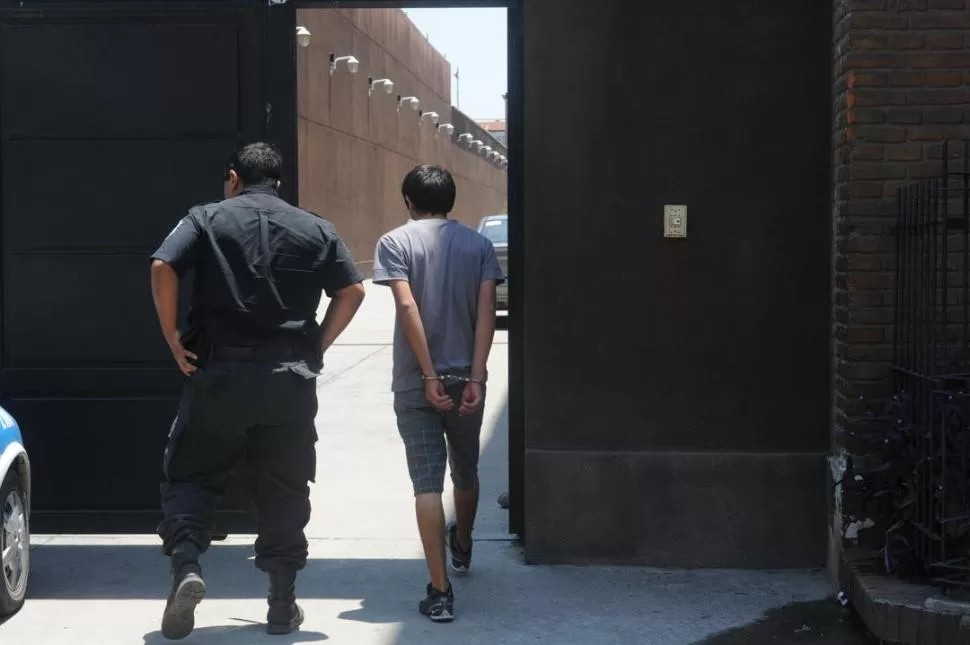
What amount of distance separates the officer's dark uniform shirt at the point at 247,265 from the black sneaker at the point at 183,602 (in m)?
0.88

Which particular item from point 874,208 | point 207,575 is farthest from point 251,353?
point 874,208

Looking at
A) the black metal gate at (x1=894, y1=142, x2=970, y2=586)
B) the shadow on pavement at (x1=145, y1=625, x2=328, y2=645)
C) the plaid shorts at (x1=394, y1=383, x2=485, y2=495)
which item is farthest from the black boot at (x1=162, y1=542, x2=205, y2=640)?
the black metal gate at (x1=894, y1=142, x2=970, y2=586)

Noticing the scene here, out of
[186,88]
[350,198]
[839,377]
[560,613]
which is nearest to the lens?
[560,613]

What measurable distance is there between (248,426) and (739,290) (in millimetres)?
2511

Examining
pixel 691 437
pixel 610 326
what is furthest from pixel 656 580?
pixel 610 326

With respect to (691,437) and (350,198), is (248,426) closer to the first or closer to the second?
(691,437)

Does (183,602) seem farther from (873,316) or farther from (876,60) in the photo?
(876,60)

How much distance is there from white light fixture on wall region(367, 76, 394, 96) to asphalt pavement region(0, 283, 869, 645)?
31.2 metres

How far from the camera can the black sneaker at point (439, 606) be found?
5598mm

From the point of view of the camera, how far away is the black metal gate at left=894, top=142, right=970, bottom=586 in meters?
5.21

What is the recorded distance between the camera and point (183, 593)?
504 cm

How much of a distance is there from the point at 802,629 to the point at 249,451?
2.36m

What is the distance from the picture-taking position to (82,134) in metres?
6.67

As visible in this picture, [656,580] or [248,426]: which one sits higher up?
[248,426]
